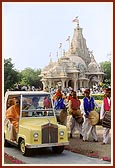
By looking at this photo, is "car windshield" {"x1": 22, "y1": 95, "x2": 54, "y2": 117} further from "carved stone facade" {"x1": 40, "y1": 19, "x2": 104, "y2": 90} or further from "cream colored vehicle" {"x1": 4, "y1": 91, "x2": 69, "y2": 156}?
"carved stone facade" {"x1": 40, "y1": 19, "x2": 104, "y2": 90}

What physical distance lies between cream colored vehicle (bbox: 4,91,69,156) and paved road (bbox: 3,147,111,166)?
0.60 feet

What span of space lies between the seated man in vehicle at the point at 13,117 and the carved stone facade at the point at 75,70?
48.0 metres

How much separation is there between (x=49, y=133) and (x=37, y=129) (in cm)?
30

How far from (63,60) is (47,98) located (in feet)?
177

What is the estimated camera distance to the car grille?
8.24m

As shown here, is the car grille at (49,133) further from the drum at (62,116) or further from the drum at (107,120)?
the drum at (62,116)

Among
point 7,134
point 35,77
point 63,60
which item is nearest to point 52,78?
point 63,60

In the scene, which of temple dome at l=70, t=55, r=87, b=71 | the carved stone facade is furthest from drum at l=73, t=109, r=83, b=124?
temple dome at l=70, t=55, r=87, b=71

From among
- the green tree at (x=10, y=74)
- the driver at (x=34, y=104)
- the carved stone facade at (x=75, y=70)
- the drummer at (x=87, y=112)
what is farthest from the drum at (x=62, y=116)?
the carved stone facade at (x=75, y=70)

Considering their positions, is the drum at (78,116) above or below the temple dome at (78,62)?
below

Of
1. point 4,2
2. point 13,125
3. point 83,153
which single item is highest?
point 4,2

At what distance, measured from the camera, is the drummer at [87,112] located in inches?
405

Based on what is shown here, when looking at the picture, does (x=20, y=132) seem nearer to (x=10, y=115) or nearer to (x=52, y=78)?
(x=10, y=115)

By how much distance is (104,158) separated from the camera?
7906 mm
